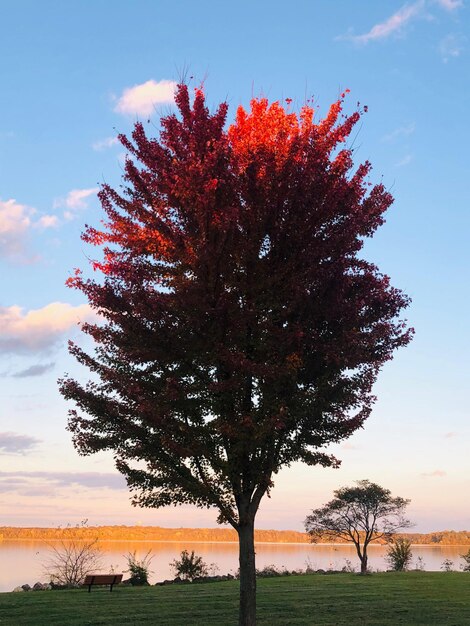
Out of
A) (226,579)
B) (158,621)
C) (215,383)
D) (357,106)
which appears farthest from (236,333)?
(226,579)

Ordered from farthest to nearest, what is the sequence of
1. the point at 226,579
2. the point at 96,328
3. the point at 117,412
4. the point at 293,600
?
the point at 226,579 < the point at 293,600 < the point at 96,328 < the point at 117,412

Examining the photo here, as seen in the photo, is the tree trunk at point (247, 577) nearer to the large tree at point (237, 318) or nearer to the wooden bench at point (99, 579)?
the large tree at point (237, 318)

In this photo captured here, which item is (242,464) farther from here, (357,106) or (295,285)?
(357,106)

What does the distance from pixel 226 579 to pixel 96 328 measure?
22.2m

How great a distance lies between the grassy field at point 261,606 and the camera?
15328mm

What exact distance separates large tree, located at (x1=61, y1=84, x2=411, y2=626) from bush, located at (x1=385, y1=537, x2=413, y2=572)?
109ft

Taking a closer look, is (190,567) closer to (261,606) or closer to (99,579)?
(99,579)

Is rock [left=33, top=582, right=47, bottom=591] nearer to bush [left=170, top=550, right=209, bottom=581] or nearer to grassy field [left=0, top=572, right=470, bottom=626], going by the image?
grassy field [left=0, top=572, right=470, bottom=626]

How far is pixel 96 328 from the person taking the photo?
1404 centimetres

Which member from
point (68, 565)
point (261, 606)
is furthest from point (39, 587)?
point (261, 606)

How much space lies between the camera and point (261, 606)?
18000 millimetres

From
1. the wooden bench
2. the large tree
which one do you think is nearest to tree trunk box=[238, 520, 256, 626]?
the large tree

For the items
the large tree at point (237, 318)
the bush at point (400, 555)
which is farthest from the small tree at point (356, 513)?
the large tree at point (237, 318)

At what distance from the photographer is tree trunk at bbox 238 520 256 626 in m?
12.3
